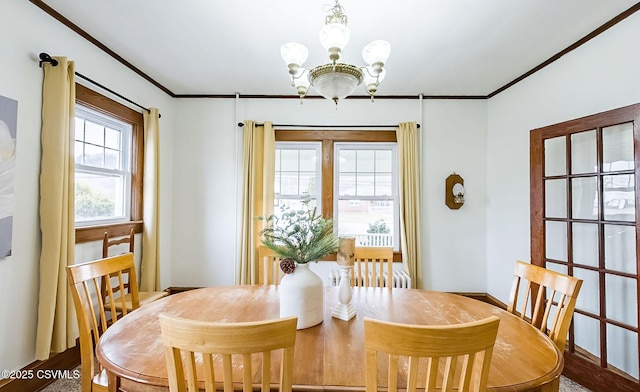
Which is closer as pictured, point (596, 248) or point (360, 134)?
point (596, 248)

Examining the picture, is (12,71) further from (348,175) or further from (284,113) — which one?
(348,175)

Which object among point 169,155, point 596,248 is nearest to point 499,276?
point 596,248

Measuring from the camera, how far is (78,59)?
2.36 metres

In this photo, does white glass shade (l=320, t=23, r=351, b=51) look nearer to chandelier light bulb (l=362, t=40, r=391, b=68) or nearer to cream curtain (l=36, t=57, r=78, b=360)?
chandelier light bulb (l=362, t=40, r=391, b=68)

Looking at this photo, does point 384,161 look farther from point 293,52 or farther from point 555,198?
point 293,52

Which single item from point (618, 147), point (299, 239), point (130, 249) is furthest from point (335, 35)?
point (130, 249)

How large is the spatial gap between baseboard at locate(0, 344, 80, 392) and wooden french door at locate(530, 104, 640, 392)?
3.95 metres

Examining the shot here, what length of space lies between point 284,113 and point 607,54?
119 inches

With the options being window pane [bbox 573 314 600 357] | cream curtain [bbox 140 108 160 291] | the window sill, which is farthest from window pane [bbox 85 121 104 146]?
window pane [bbox 573 314 600 357]

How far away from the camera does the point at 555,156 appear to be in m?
2.55

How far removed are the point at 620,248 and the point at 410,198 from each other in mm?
1811

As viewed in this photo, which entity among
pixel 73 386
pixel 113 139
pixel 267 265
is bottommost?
pixel 73 386

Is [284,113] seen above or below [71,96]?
above

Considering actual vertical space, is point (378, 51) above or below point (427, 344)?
above
